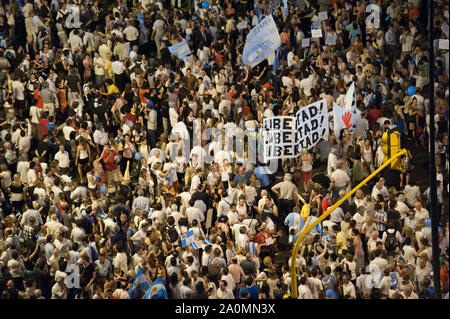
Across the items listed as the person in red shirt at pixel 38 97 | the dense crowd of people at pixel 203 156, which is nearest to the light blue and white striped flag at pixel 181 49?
the dense crowd of people at pixel 203 156

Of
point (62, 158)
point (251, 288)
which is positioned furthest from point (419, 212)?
point (62, 158)

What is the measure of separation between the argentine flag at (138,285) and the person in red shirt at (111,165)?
3.96m

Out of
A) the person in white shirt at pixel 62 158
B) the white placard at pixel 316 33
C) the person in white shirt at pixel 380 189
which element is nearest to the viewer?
the person in white shirt at pixel 380 189

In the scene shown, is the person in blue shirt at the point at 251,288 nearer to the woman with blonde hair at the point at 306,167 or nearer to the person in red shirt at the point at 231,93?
the woman with blonde hair at the point at 306,167

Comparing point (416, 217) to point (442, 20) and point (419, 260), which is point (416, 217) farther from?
point (442, 20)

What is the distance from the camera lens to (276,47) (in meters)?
26.7

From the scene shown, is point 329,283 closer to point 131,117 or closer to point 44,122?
point 131,117

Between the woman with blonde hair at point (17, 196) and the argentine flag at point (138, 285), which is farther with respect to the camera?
the woman with blonde hair at point (17, 196)

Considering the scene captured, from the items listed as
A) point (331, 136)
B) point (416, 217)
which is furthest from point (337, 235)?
point (331, 136)

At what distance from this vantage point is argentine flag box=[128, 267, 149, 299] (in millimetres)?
20812

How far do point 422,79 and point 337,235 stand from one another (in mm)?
5701

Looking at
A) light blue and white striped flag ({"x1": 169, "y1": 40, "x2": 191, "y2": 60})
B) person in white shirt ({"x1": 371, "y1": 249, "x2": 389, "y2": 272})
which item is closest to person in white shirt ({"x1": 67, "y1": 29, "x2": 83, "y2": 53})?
light blue and white striped flag ({"x1": 169, "y1": 40, "x2": 191, "y2": 60})

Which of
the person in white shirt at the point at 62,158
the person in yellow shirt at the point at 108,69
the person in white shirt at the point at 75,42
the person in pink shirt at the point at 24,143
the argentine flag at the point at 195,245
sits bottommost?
the argentine flag at the point at 195,245

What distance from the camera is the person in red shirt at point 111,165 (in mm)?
24516
